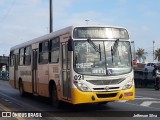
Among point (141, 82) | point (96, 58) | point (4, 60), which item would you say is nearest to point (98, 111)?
point (96, 58)

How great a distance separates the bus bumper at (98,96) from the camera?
12328 millimetres

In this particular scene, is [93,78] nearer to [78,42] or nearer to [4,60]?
[78,42]

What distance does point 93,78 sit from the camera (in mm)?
12500

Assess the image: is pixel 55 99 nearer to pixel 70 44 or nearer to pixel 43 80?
pixel 43 80

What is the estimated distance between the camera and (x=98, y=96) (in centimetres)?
1255

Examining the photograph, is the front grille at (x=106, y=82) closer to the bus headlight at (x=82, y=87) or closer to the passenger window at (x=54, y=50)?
the bus headlight at (x=82, y=87)

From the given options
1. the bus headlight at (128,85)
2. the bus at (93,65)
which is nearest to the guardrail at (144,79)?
the bus at (93,65)

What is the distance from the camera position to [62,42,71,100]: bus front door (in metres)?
13.0

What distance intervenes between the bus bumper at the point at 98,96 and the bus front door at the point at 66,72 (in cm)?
57

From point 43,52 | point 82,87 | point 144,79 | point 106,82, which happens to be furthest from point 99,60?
point 144,79

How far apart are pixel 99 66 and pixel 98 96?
3.30 ft

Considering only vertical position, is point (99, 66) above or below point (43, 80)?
above

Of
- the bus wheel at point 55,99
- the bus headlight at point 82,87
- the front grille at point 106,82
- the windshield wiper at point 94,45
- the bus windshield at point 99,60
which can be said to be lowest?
the bus wheel at point 55,99

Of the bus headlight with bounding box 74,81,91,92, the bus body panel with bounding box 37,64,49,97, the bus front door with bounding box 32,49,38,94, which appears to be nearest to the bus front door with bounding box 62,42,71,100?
the bus headlight with bounding box 74,81,91,92
